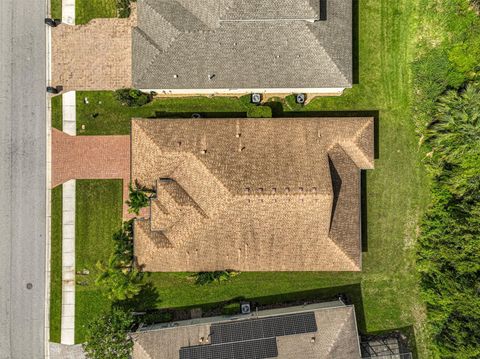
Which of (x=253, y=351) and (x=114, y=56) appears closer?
(x=253, y=351)

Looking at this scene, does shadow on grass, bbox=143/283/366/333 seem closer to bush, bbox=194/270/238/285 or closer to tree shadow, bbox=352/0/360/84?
bush, bbox=194/270/238/285

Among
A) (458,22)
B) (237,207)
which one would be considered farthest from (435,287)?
(458,22)

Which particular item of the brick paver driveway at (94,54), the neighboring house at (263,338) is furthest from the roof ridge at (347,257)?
the brick paver driveway at (94,54)

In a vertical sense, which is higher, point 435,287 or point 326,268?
point 326,268

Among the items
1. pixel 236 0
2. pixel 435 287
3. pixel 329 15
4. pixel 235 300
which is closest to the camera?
pixel 236 0

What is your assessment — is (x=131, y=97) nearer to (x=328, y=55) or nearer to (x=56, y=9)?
(x=56, y=9)

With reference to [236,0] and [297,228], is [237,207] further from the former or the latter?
[236,0]

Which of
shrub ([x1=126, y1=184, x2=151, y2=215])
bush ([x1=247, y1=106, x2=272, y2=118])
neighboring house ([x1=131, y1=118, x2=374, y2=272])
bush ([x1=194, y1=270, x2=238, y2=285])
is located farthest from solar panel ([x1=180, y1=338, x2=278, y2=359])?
bush ([x1=247, y1=106, x2=272, y2=118])
